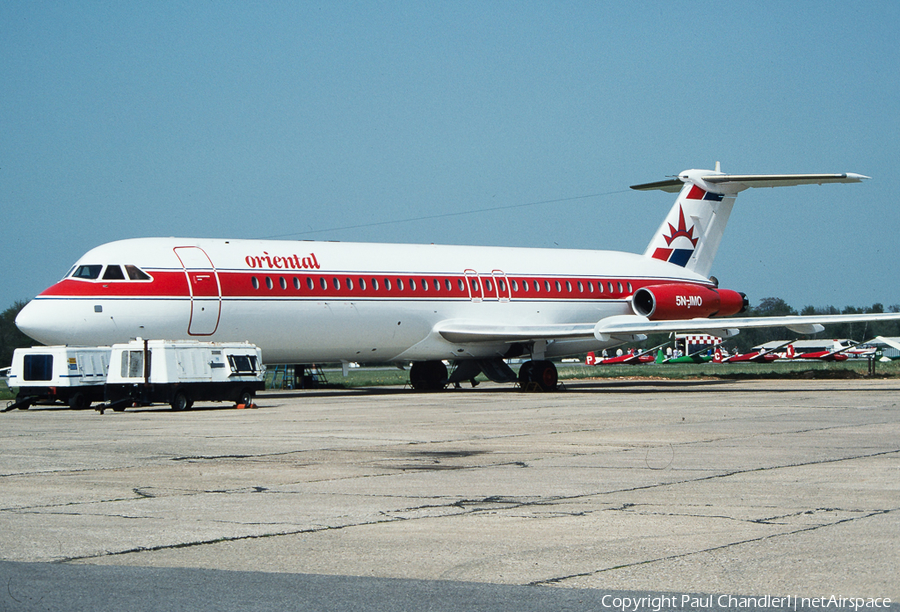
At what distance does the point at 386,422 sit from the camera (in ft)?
61.7

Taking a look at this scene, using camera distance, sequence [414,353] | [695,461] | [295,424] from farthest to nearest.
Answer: [414,353], [295,424], [695,461]

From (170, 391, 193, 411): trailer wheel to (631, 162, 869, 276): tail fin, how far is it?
19.8m

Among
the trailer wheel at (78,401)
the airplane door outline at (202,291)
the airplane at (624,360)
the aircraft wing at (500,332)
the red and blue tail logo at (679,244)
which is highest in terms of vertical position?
the red and blue tail logo at (679,244)

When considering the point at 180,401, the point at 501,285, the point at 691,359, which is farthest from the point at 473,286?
the point at 691,359

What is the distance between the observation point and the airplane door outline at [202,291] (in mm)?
26062

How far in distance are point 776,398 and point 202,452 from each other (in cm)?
1577

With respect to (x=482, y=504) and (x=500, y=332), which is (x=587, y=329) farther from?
(x=482, y=504)

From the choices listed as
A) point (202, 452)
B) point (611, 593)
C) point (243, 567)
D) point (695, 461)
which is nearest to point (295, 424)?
point (202, 452)

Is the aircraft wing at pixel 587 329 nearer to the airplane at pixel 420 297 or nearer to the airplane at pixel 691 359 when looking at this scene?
the airplane at pixel 420 297

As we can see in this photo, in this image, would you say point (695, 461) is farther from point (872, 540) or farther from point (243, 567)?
point (243, 567)

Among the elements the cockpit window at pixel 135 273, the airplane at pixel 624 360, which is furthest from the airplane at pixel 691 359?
the cockpit window at pixel 135 273

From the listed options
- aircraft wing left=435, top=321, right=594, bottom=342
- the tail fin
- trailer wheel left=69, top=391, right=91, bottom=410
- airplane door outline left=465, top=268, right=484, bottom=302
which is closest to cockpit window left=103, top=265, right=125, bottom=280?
trailer wheel left=69, top=391, right=91, bottom=410

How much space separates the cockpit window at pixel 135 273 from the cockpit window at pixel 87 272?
667 millimetres

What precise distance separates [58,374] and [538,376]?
1423 centimetres
